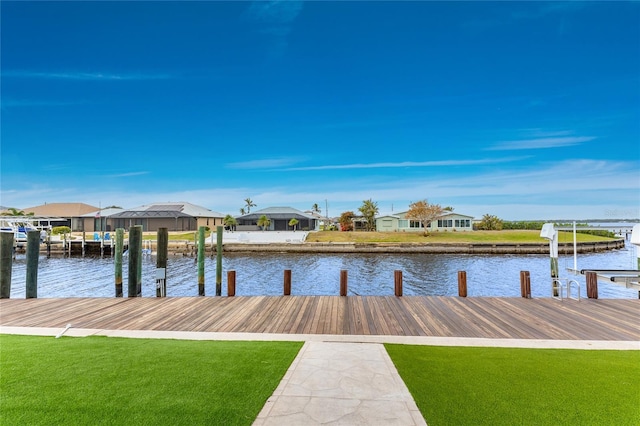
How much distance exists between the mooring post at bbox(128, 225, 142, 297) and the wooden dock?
0.80m

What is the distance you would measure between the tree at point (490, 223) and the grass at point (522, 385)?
4986 centimetres

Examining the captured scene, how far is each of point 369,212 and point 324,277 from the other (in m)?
32.2

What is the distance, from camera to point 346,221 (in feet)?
176

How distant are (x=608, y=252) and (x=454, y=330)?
38462mm

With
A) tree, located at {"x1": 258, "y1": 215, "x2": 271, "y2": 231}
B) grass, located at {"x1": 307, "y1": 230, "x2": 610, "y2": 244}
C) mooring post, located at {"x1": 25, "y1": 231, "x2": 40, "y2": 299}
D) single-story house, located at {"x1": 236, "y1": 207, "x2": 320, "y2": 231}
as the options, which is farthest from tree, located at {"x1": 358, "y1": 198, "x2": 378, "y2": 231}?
mooring post, located at {"x1": 25, "y1": 231, "x2": 40, "y2": 299}

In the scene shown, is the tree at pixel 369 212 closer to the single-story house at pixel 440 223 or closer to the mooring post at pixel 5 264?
the single-story house at pixel 440 223

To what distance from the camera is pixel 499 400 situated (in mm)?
3033

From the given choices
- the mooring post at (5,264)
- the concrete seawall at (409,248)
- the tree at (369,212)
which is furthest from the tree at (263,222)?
the mooring post at (5,264)

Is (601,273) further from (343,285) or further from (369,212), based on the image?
(369,212)

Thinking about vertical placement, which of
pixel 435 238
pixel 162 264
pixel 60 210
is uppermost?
pixel 60 210

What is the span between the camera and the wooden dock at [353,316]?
5891 millimetres

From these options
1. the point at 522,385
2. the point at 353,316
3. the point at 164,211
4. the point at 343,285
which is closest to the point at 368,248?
the point at 343,285

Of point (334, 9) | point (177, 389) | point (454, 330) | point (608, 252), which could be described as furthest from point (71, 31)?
point (608, 252)

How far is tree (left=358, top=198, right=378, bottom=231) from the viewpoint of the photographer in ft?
164
